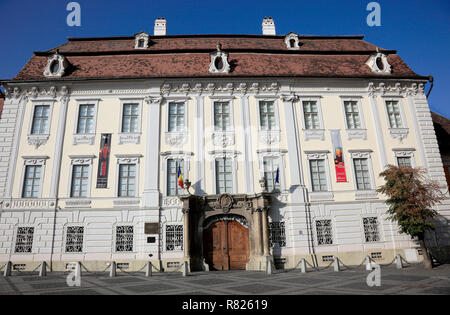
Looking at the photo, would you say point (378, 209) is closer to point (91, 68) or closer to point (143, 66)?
point (143, 66)

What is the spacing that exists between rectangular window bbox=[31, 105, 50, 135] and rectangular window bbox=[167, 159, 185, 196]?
8.68m

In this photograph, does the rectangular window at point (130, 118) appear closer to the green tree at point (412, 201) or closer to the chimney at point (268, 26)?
the chimney at point (268, 26)

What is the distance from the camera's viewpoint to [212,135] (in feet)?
61.3

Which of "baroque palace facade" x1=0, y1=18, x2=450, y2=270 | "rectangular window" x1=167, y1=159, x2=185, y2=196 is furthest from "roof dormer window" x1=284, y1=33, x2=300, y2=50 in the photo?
"rectangular window" x1=167, y1=159, x2=185, y2=196

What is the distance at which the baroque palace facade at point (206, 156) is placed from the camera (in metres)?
16.7

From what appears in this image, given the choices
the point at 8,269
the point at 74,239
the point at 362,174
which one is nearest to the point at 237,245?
the point at 362,174

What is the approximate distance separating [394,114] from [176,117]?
15.8m

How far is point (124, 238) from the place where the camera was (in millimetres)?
16781

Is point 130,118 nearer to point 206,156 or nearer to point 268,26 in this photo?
point 206,156

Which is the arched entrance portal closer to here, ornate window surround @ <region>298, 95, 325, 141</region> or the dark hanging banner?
the dark hanging banner

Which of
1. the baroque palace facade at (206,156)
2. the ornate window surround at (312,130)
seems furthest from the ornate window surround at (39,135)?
the ornate window surround at (312,130)

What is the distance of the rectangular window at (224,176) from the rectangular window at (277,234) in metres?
3.48

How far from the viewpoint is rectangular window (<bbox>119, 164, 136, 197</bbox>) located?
17520mm
